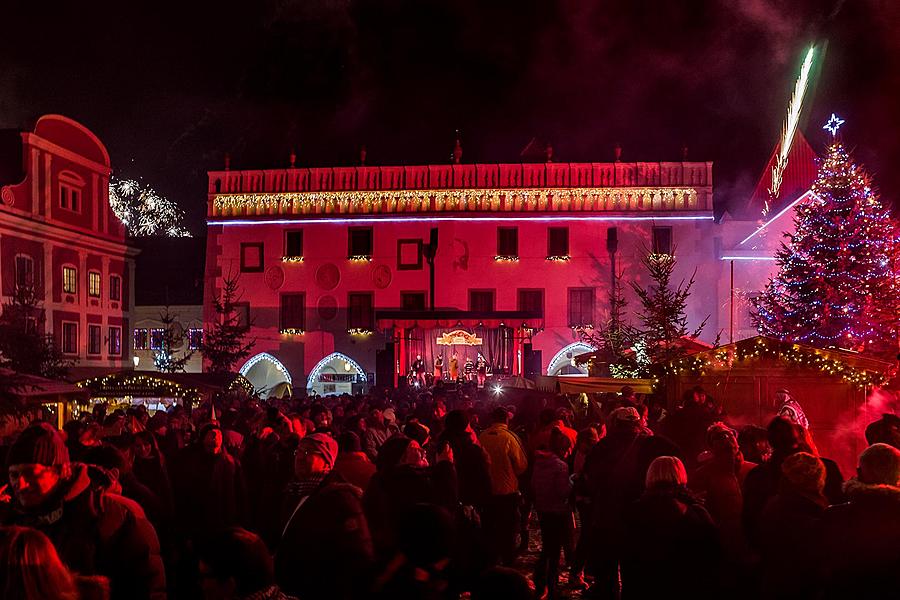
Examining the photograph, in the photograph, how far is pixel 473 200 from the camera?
39.9 meters

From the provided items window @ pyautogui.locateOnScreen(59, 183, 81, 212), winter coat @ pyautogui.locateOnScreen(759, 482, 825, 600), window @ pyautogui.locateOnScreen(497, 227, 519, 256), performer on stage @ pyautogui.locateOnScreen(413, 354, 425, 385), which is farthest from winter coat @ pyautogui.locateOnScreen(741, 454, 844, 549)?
window @ pyautogui.locateOnScreen(59, 183, 81, 212)

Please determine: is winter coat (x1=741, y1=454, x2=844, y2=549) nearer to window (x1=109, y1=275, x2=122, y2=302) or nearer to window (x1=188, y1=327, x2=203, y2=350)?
window (x1=109, y1=275, x2=122, y2=302)

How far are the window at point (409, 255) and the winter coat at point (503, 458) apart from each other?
3057cm

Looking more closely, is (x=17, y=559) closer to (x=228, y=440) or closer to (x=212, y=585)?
(x=212, y=585)

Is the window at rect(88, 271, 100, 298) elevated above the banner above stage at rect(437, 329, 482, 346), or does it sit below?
above

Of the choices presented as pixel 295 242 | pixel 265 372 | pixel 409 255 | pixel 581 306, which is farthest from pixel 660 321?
pixel 265 372

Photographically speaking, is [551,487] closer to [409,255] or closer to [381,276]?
[409,255]

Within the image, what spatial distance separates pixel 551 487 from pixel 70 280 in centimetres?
3420

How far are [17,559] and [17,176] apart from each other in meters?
35.6

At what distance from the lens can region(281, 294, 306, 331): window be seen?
133 ft

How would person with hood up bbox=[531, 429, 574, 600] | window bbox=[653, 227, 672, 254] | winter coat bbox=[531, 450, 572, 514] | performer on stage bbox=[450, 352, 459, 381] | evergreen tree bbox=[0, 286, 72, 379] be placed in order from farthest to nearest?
window bbox=[653, 227, 672, 254]
performer on stage bbox=[450, 352, 459, 381]
evergreen tree bbox=[0, 286, 72, 379]
winter coat bbox=[531, 450, 572, 514]
person with hood up bbox=[531, 429, 574, 600]

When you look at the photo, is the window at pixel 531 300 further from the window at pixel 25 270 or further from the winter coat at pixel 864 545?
the winter coat at pixel 864 545

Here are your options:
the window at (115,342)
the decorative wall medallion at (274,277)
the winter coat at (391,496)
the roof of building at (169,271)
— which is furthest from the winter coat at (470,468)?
the roof of building at (169,271)

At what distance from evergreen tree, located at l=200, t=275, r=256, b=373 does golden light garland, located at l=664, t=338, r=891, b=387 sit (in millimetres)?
25094
